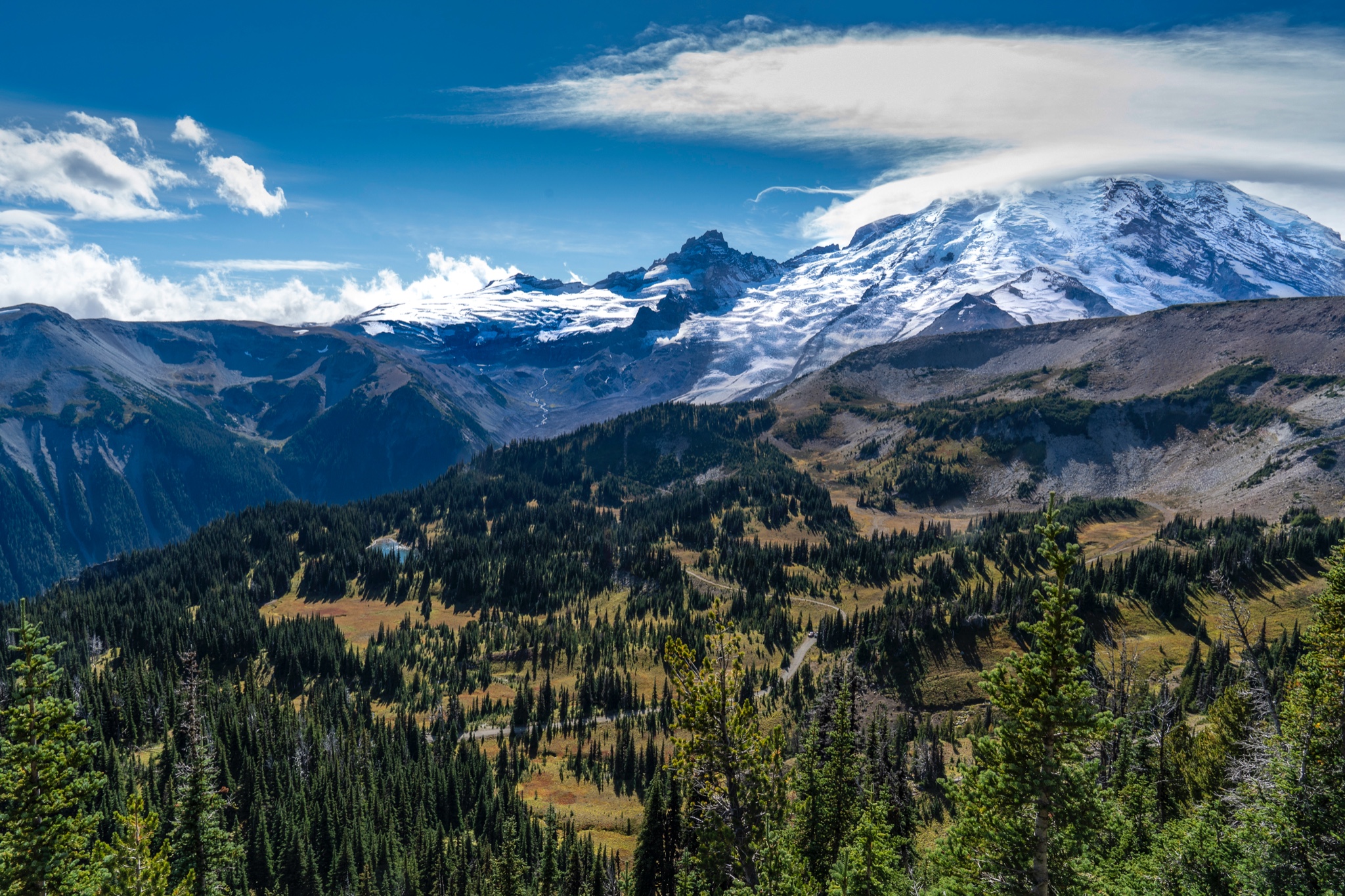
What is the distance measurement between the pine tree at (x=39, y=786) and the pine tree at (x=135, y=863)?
7.21 feet

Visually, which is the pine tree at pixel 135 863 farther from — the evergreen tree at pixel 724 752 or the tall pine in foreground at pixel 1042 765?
the tall pine in foreground at pixel 1042 765

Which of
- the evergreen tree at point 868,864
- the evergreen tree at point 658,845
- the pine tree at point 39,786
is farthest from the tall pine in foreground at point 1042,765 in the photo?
the evergreen tree at point 658,845

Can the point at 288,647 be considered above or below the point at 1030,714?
below

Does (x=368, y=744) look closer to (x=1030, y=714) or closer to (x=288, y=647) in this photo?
(x=288, y=647)

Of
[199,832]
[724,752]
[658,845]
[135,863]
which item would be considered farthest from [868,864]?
[199,832]

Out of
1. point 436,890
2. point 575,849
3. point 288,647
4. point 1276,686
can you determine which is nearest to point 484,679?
point 288,647

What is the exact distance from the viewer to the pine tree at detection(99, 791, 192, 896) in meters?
33.0

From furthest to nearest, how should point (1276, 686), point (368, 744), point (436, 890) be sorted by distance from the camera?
point (368, 744)
point (436, 890)
point (1276, 686)

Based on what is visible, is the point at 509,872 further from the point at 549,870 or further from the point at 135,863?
the point at 135,863

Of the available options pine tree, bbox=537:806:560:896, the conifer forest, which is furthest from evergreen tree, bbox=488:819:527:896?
pine tree, bbox=537:806:560:896

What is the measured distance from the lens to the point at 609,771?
145250 mm

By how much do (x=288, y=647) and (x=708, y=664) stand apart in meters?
209

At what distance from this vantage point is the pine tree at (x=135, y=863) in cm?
3297

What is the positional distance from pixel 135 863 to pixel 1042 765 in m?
40.0
